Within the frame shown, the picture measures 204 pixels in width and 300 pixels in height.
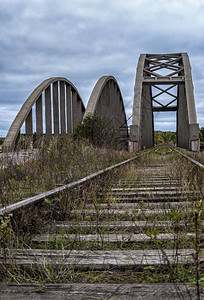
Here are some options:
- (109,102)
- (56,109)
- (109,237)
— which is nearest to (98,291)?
(109,237)

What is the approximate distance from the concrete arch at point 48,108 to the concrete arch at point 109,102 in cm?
312

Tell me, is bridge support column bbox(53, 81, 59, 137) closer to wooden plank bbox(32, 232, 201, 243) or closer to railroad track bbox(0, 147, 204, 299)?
railroad track bbox(0, 147, 204, 299)

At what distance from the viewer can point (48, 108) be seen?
95.1 feet

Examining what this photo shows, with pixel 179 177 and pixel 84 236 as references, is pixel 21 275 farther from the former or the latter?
pixel 179 177

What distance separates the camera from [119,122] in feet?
125

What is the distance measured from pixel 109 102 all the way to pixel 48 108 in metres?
7.17

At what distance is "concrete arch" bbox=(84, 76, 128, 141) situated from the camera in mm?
24525

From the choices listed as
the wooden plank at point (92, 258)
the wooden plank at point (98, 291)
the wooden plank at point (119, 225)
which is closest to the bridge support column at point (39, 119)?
the wooden plank at point (119, 225)

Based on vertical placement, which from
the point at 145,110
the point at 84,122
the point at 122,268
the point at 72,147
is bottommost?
the point at 122,268

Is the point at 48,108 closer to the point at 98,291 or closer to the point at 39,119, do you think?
the point at 39,119

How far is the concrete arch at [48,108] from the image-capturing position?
73.2ft

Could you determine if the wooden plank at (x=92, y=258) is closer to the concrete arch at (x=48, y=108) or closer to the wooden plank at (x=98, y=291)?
the wooden plank at (x=98, y=291)

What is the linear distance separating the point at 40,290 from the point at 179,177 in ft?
15.3

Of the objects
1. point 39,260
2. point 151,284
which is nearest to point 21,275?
point 39,260
